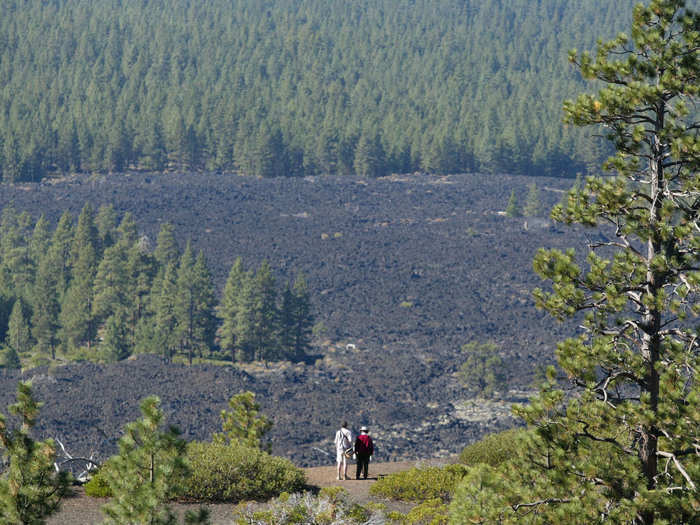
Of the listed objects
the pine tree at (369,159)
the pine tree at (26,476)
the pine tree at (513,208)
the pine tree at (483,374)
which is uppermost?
the pine tree at (369,159)

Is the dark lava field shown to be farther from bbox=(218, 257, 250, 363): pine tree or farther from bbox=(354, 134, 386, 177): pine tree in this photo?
→ bbox=(354, 134, 386, 177): pine tree

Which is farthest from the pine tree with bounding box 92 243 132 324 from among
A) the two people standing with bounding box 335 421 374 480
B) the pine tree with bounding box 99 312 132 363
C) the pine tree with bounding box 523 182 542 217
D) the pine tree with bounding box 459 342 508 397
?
the two people standing with bounding box 335 421 374 480

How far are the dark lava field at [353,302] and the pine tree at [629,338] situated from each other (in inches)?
618

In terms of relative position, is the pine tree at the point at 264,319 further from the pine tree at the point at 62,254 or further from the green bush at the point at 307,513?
the green bush at the point at 307,513

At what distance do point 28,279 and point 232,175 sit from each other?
186 ft

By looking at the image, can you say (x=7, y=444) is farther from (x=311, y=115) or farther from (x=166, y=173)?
(x=311, y=115)

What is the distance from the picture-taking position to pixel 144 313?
8019 centimetres

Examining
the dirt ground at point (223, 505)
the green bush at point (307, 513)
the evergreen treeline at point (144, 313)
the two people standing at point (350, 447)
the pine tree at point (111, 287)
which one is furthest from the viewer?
the pine tree at point (111, 287)

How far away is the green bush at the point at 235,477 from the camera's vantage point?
2069 cm

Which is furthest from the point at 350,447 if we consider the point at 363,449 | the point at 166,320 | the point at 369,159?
the point at 369,159

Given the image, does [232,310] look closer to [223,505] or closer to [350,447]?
[350,447]

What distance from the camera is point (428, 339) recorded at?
81.6 meters

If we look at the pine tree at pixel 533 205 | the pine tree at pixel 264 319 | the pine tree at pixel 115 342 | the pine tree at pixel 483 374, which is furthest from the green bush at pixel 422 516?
the pine tree at pixel 533 205

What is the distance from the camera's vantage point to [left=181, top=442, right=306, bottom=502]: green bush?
2069 cm
